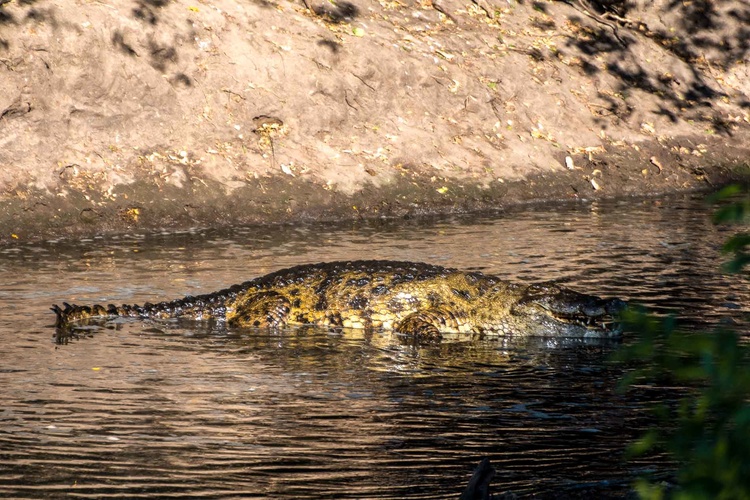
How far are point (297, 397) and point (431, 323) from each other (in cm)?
293

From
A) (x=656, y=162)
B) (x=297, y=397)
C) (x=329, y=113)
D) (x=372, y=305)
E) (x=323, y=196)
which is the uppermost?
(x=329, y=113)

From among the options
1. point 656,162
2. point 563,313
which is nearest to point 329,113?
point 656,162

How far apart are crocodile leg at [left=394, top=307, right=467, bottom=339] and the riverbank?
25.8 feet

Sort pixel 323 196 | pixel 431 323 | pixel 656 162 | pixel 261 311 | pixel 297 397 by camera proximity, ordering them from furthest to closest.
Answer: pixel 656 162 → pixel 323 196 → pixel 261 311 → pixel 431 323 → pixel 297 397

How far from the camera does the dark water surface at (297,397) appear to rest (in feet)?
23.0

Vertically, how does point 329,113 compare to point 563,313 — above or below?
above

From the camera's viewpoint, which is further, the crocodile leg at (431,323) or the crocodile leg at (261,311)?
the crocodile leg at (261,311)

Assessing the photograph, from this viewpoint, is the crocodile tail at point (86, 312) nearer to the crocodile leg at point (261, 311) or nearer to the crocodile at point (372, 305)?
the crocodile at point (372, 305)

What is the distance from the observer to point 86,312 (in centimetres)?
1184

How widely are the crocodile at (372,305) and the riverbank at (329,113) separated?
650cm

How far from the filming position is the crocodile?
12.0 meters

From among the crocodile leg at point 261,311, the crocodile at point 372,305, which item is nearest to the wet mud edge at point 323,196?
the crocodile at point 372,305

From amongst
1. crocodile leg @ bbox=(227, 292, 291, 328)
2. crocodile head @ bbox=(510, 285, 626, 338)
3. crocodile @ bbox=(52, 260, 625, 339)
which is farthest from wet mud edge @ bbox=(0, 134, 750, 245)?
crocodile head @ bbox=(510, 285, 626, 338)

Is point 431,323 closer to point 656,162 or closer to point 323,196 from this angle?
point 323,196
